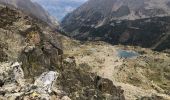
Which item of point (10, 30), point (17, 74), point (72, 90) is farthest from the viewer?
point (10, 30)

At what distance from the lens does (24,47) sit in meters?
80.2

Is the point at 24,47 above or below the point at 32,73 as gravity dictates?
above

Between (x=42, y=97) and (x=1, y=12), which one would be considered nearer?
(x=42, y=97)

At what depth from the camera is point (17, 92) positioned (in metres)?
33.7

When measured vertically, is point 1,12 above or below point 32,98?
above

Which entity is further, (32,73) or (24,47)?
(24,47)

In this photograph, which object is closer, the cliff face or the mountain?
the mountain

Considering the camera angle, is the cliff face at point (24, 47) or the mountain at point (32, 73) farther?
the cliff face at point (24, 47)

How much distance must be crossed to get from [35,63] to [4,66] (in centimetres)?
4184

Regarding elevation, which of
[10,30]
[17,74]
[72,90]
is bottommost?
[72,90]

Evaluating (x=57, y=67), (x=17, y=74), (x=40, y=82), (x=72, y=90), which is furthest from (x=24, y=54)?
(x=40, y=82)

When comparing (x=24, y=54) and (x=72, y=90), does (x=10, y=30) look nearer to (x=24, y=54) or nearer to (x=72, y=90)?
(x=24, y=54)

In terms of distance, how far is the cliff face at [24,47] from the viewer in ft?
244

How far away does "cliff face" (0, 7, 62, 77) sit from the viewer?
244 feet
